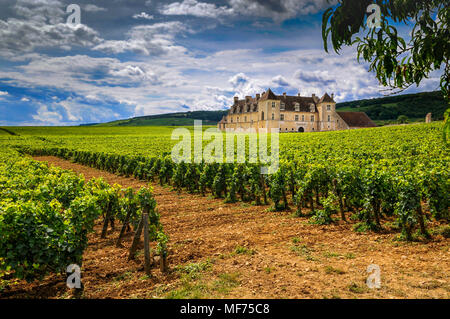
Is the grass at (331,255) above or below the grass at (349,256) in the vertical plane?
below

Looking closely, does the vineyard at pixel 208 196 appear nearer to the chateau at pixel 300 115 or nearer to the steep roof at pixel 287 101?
the chateau at pixel 300 115

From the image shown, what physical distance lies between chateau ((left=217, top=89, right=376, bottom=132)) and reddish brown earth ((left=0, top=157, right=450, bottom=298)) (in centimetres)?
7331

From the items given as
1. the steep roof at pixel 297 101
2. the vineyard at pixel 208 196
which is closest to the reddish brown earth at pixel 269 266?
the vineyard at pixel 208 196

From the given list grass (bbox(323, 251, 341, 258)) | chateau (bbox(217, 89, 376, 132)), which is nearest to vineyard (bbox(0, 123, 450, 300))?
grass (bbox(323, 251, 341, 258))

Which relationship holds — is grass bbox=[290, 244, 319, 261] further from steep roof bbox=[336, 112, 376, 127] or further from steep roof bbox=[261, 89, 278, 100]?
steep roof bbox=[336, 112, 376, 127]

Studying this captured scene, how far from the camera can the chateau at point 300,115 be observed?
271ft

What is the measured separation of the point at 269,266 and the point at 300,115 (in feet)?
271

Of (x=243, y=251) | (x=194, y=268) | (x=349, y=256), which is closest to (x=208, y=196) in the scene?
(x=243, y=251)

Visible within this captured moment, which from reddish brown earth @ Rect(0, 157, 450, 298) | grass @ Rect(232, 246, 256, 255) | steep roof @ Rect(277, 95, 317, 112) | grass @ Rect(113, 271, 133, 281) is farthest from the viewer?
steep roof @ Rect(277, 95, 317, 112)

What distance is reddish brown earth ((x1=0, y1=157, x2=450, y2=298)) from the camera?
6141 millimetres

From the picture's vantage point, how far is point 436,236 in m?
8.82

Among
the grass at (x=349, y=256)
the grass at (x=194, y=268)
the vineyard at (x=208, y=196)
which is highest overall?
the vineyard at (x=208, y=196)
